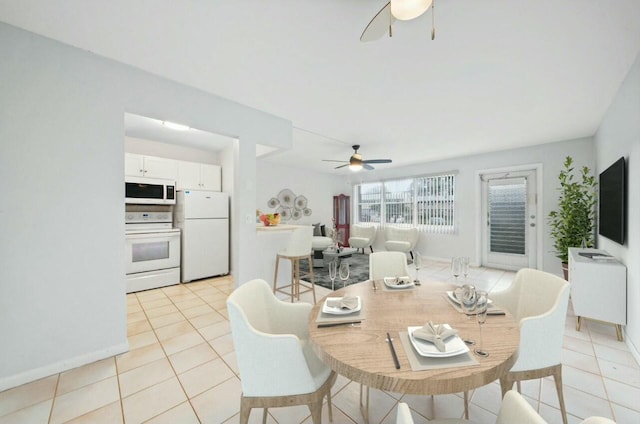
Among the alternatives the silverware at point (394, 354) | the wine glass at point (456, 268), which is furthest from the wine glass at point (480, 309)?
the wine glass at point (456, 268)

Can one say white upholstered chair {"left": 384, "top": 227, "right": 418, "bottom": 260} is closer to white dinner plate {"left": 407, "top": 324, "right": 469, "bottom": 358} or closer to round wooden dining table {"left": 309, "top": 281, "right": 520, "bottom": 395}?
round wooden dining table {"left": 309, "top": 281, "right": 520, "bottom": 395}

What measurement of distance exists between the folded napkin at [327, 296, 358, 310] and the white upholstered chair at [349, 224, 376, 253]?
17.3 ft

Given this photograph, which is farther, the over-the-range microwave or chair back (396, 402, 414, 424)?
the over-the-range microwave

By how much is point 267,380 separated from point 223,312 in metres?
2.16

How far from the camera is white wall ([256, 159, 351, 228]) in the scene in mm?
6227

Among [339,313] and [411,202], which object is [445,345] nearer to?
[339,313]

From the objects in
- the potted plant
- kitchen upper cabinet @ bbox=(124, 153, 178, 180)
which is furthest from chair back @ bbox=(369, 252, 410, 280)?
kitchen upper cabinet @ bbox=(124, 153, 178, 180)

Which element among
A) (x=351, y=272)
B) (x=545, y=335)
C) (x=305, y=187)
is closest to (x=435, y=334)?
(x=545, y=335)

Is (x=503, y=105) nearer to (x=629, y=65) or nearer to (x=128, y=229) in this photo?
(x=629, y=65)

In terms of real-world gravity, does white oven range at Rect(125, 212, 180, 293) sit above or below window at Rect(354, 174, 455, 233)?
below

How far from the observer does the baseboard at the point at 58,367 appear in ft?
5.63

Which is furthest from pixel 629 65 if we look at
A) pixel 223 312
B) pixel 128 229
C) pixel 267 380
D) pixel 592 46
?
pixel 128 229

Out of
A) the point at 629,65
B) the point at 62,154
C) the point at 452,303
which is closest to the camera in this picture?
the point at 452,303

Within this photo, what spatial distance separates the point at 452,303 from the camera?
56.5 inches
